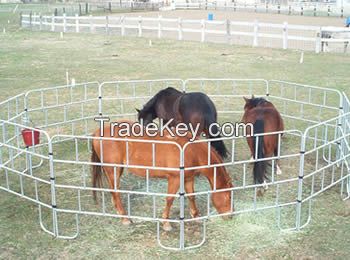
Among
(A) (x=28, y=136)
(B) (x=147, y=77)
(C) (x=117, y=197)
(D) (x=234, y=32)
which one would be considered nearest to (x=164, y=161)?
(C) (x=117, y=197)

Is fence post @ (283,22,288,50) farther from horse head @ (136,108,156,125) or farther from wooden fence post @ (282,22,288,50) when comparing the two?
horse head @ (136,108,156,125)

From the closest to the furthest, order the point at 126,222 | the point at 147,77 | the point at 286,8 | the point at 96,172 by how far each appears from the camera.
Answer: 1. the point at 126,222
2. the point at 96,172
3. the point at 147,77
4. the point at 286,8

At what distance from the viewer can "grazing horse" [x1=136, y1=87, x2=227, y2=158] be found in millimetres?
7410

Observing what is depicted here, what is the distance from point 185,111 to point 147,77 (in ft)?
27.8

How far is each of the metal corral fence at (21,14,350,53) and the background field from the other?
3.67 feet

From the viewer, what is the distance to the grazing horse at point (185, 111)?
24.3 ft

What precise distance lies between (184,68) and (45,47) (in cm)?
878

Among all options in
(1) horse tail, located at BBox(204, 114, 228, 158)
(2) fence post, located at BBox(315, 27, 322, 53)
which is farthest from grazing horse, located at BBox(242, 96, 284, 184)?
(2) fence post, located at BBox(315, 27, 322, 53)

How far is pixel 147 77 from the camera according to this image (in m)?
15.9

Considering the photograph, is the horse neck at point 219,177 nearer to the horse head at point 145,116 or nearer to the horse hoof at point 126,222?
the horse hoof at point 126,222

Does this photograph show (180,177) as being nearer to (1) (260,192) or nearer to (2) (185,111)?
(1) (260,192)

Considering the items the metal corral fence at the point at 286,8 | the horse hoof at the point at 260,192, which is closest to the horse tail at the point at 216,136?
the horse hoof at the point at 260,192

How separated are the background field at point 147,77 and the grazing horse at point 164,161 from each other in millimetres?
399

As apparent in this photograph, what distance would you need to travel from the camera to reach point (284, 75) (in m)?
16.0
